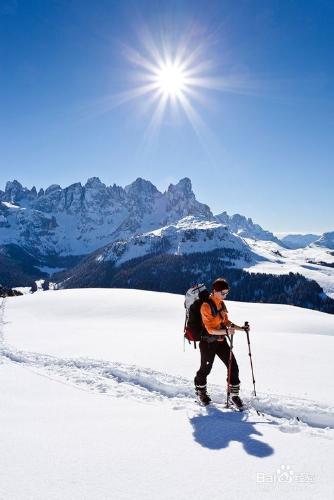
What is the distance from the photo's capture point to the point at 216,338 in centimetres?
1077

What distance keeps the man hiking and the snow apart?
19.8 inches

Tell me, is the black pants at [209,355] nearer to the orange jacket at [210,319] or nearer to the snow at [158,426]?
the orange jacket at [210,319]

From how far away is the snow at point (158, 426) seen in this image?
5824 mm

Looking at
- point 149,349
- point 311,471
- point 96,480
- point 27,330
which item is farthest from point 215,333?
point 27,330

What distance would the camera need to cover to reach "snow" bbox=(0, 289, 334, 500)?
5824mm

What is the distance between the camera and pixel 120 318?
36.4m

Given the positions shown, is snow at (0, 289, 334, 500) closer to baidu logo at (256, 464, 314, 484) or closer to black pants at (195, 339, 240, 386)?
baidu logo at (256, 464, 314, 484)

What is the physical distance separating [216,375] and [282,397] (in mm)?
3397

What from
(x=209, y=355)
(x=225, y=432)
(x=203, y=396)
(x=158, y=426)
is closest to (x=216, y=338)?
(x=209, y=355)

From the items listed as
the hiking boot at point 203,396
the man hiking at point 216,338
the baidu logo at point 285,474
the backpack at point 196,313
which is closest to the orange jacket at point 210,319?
the man hiking at point 216,338

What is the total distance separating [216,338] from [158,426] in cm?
292

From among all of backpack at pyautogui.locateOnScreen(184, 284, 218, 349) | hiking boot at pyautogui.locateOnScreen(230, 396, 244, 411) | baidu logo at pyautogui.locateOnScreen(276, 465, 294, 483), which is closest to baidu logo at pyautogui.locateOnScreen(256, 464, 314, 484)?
baidu logo at pyautogui.locateOnScreen(276, 465, 294, 483)

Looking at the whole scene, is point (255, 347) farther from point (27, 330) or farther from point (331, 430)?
point (27, 330)

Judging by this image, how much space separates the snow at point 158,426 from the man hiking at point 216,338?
504mm
